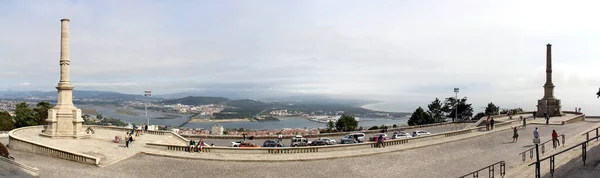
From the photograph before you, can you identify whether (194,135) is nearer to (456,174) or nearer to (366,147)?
(366,147)

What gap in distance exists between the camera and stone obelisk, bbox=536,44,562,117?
39.9m

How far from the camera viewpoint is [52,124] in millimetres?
26109

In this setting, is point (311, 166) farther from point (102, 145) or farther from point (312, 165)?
point (102, 145)

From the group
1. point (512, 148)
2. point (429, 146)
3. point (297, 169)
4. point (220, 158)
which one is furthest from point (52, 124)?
point (512, 148)

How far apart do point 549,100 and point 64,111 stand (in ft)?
148

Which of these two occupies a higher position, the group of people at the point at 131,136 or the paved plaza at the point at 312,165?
the group of people at the point at 131,136

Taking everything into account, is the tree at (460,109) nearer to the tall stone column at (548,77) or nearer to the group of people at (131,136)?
the tall stone column at (548,77)

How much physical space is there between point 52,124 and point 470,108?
51821 millimetres

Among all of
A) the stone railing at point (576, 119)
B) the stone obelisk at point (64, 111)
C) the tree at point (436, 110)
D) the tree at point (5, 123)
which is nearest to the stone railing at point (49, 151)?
the stone obelisk at point (64, 111)

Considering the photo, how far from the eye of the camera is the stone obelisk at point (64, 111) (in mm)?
26172

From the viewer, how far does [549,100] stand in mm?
40219

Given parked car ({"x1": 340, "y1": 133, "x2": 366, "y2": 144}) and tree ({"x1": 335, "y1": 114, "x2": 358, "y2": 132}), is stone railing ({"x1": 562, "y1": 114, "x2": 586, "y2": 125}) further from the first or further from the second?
tree ({"x1": 335, "y1": 114, "x2": 358, "y2": 132})

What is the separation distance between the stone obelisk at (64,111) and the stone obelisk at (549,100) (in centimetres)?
4317

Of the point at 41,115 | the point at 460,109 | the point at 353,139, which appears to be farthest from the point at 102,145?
the point at 460,109
